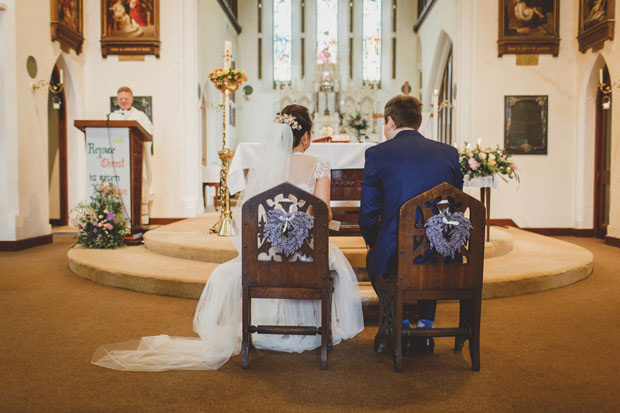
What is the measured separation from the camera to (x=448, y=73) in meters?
12.3

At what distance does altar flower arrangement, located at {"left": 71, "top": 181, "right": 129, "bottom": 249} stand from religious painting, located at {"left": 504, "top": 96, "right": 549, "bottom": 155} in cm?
650

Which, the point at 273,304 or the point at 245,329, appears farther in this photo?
the point at 273,304

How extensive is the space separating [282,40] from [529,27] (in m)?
8.90

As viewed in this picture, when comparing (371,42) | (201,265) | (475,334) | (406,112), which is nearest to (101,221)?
(201,265)

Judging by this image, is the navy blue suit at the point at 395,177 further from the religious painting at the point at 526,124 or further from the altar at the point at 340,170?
the religious painting at the point at 526,124

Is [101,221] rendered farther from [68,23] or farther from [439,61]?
[439,61]

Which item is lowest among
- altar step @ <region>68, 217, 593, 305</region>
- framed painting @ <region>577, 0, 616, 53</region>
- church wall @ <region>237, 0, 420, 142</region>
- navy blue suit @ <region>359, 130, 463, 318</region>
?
altar step @ <region>68, 217, 593, 305</region>

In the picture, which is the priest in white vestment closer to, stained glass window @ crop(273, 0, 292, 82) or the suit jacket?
the suit jacket

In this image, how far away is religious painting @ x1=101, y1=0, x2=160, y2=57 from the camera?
8.75 m

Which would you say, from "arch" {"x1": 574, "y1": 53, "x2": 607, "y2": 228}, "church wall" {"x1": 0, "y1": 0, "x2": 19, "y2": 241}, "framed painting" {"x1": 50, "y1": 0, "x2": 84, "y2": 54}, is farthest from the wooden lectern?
"arch" {"x1": 574, "y1": 53, "x2": 607, "y2": 228}

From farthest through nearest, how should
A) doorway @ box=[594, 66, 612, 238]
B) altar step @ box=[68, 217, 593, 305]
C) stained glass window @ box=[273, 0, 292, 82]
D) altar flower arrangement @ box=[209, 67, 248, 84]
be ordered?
stained glass window @ box=[273, 0, 292, 82] → doorway @ box=[594, 66, 612, 238] → altar flower arrangement @ box=[209, 67, 248, 84] → altar step @ box=[68, 217, 593, 305]

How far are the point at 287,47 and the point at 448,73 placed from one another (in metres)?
5.66

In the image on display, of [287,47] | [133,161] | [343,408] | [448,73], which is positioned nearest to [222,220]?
[133,161]

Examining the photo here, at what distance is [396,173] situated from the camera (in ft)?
8.36
